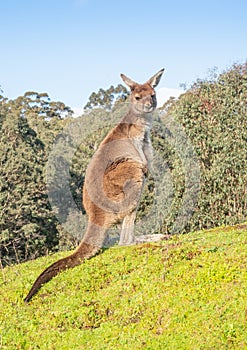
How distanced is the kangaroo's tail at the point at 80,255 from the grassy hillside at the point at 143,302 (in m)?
0.11

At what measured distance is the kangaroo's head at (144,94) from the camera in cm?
920

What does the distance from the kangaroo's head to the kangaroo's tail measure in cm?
236

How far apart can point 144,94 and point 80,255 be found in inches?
123

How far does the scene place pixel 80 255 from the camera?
322 inches

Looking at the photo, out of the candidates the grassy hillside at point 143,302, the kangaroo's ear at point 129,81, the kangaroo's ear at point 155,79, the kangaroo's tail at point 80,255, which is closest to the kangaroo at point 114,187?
the kangaroo's tail at point 80,255

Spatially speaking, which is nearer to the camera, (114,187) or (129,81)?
(114,187)

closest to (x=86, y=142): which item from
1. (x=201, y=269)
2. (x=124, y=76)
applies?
(x=124, y=76)

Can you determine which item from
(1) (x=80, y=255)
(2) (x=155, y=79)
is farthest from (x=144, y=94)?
(1) (x=80, y=255)

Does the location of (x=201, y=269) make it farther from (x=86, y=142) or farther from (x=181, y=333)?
(x=86, y=142)

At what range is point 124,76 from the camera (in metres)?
9.41

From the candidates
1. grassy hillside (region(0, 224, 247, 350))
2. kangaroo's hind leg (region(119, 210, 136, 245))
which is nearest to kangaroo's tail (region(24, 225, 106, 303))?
grassy hillside (region(0, 224, 247, 350))

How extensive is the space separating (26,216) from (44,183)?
2397 mm

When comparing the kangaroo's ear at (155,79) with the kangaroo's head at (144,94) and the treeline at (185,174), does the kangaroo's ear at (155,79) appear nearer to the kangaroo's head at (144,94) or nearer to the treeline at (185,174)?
the kangaroo's head at (144,94)

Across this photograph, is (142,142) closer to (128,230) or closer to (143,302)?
(128,230)
